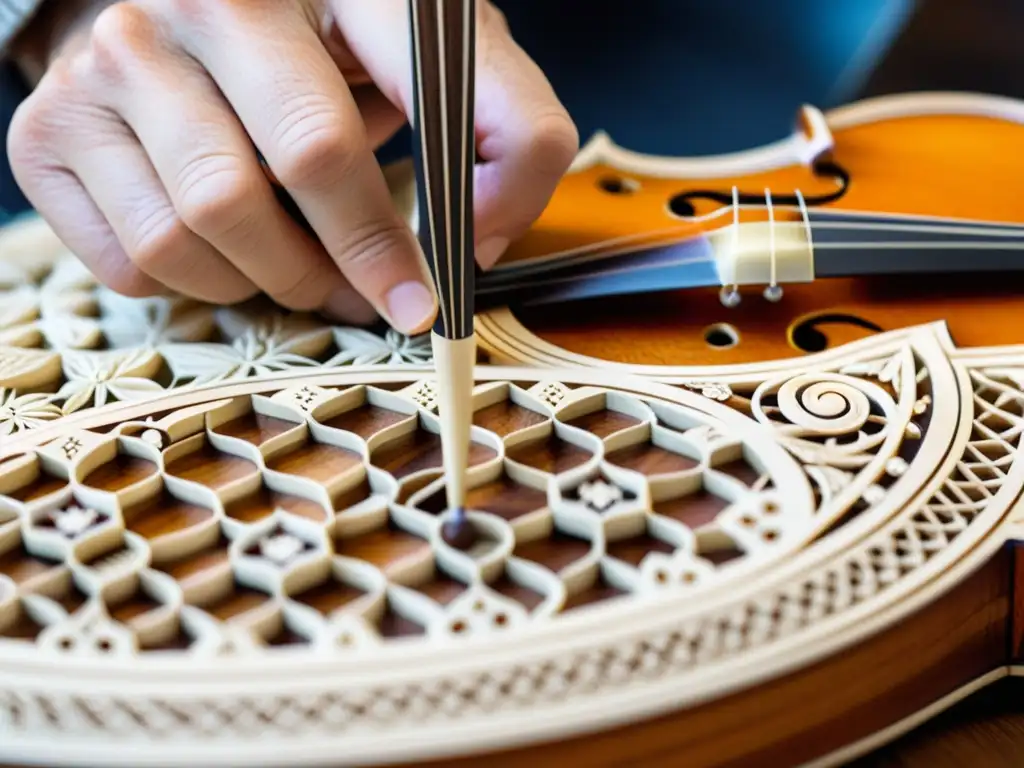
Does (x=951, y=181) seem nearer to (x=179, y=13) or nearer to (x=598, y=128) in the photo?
(x=598, y=128)

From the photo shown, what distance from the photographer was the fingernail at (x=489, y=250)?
26.6 inches

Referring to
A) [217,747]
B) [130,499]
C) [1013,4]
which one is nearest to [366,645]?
[217,747]

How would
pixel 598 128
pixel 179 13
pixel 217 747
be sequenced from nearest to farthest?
1. pixel 217 747
2. pixel 179 13
3. pixel 598 128

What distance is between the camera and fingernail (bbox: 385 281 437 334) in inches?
23.6

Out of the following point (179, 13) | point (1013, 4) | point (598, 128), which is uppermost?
point (179, 13)

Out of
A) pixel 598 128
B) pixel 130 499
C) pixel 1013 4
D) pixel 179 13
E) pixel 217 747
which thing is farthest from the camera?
pixel 1013 4

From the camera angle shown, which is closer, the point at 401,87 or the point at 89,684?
the point at 89,684

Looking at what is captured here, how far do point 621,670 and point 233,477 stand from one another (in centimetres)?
25

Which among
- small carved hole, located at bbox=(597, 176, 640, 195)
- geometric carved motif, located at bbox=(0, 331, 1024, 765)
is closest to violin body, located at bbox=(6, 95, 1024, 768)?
geometric carved motif, located at bbox=(0, 331, 1024, 765)

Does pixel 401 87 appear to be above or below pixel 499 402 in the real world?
above

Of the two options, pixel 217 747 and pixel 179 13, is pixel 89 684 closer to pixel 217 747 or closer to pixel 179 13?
pixel 217 747

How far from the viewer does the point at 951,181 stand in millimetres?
822

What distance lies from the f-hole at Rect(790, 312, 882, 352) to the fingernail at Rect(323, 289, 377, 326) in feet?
0.93

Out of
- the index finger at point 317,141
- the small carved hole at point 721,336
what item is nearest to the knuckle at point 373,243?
the index finger at point 317,141
